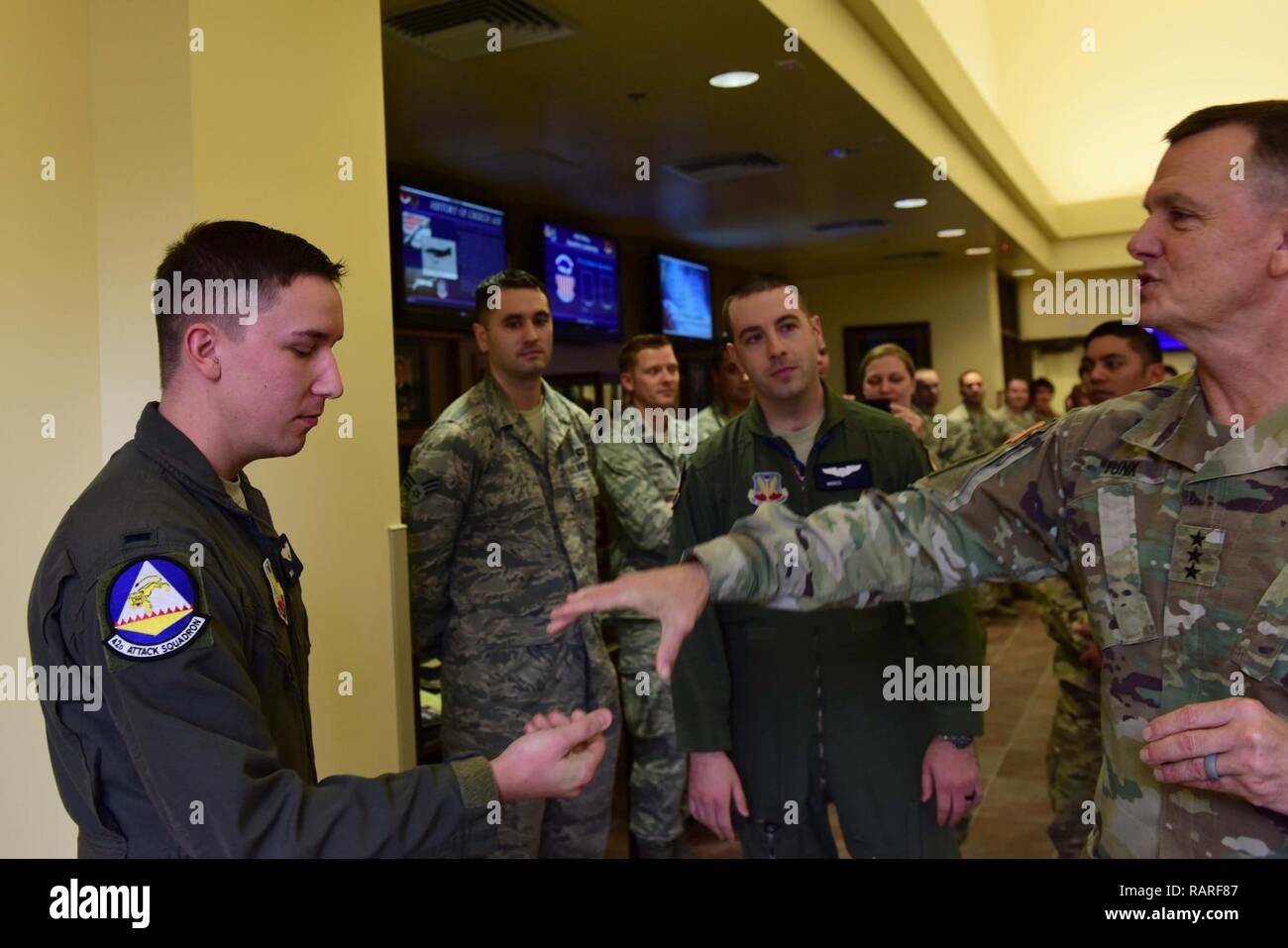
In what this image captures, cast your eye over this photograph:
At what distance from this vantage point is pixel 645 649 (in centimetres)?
345

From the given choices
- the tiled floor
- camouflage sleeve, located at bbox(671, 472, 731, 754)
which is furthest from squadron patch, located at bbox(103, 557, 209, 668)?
the tiled floor

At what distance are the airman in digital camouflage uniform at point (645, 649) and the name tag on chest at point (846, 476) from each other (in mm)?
1225

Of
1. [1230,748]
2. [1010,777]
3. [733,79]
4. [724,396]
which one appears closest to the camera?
[1230,748]

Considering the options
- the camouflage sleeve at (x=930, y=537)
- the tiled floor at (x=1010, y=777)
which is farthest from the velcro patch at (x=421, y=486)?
the tiled floor at (x=1010, y=777)

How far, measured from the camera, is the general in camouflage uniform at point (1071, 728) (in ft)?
9.17

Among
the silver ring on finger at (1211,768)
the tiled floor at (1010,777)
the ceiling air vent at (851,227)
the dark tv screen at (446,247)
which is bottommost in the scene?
the tiled floor at (1010,777)

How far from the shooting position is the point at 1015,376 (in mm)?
11586

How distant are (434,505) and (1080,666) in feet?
6.26

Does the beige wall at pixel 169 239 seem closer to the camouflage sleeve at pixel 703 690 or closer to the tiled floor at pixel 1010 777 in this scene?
the camouflage sleeve at pixel 703 690

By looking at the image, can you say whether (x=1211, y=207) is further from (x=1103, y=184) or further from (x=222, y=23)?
(x=1103, y=184)

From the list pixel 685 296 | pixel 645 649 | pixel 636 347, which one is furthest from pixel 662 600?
pixel 685 296

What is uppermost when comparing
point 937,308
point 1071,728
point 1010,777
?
point 937,308

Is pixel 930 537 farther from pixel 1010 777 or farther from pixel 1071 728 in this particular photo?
pixel 1010 777
